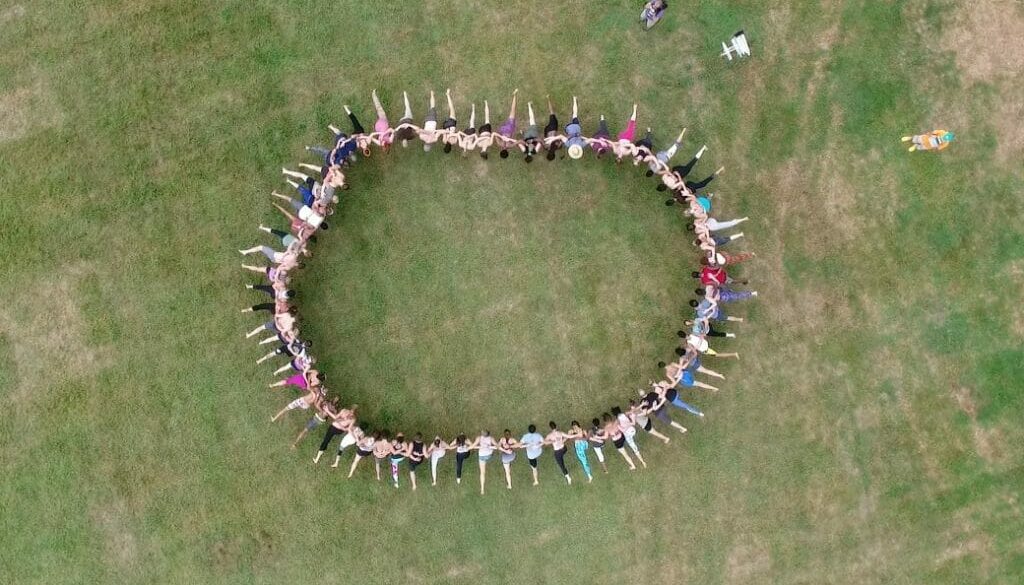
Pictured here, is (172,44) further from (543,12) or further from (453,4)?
(543,12)

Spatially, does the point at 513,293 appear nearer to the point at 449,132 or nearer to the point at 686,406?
the point at 449,132

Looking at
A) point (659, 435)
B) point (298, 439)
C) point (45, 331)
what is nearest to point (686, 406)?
point (659, 435)

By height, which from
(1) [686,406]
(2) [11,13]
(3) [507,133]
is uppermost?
(2) [11,13]

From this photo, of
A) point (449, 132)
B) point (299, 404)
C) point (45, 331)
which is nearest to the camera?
point (299, 404)

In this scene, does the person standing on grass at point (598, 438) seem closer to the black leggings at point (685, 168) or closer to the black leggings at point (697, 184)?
the black leggings at point (697, 184)

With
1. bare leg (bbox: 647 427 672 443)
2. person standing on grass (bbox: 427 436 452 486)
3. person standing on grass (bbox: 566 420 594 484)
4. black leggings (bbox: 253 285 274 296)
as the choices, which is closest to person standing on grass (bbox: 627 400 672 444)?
bare leg (bbox: 647 427 672 443)

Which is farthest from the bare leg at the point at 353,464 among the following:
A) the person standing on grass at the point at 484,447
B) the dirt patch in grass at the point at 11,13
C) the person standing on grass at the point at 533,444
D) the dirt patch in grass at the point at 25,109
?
the dirt patch in grass at the point at 11,13

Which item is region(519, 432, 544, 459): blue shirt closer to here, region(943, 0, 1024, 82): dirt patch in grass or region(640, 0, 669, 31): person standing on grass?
region(640, 0, 669, 31): person standing on grass
